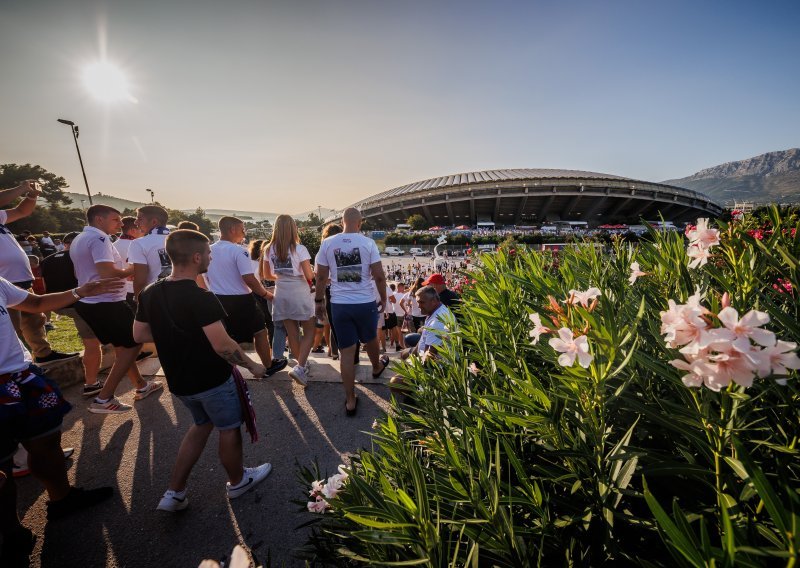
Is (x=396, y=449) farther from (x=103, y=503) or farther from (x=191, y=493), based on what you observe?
(x=103, y=503)

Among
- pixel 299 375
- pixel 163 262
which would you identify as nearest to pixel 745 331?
pixel 299 375

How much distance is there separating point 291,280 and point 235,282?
60 cm

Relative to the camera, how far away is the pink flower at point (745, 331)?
56cm

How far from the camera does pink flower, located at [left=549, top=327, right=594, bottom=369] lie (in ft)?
2.43

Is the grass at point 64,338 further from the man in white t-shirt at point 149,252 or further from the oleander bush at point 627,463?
the oleander bush at point 627,463

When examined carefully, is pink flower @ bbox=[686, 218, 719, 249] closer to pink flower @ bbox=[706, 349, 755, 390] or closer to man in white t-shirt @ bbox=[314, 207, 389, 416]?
pink flower @ bbox=[706, 349, 755, 390]

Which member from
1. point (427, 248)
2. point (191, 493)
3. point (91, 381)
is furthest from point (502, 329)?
point (427, 248)

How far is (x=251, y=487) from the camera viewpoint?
2178mm

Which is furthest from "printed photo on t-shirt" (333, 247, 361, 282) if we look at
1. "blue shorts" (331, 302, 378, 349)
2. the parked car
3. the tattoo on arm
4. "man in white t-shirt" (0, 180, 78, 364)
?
the parked car

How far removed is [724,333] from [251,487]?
2642mm

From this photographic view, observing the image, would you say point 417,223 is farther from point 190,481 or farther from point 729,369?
point 729,369

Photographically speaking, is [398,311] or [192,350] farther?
[398,311]

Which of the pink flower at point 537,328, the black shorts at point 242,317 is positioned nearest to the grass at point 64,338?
the black shorts at point 242,317

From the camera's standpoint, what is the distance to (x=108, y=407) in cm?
293
